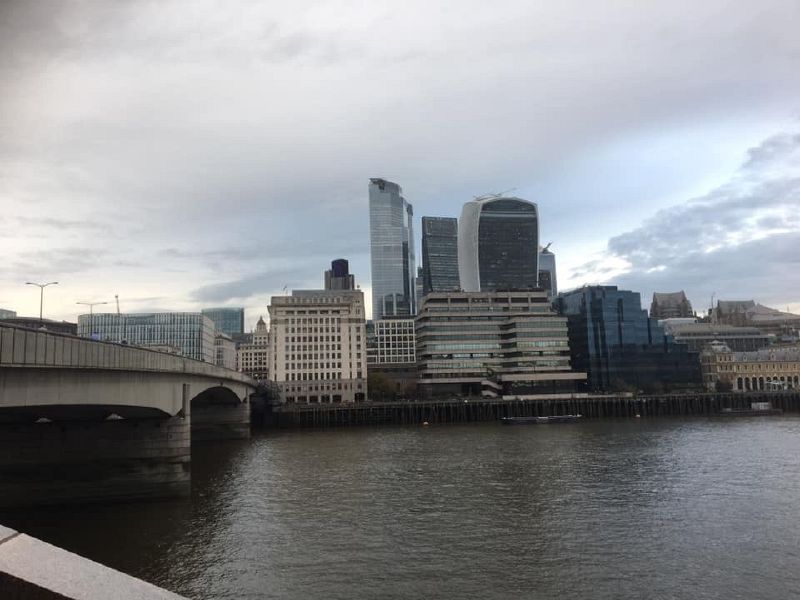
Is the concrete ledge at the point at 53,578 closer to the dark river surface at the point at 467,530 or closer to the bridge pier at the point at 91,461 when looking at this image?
the dark river surface at the point at 467,530

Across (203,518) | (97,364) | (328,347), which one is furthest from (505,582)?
(328,347)

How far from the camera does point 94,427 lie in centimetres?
3875

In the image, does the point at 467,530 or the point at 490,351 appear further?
the point at 490,351

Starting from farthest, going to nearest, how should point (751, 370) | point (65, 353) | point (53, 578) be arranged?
point (751, 370) < point (65, 353) < point (53, 578)

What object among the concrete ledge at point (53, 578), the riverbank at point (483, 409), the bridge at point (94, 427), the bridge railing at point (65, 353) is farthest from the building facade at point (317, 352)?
the concrete ledge at point (53, 578)

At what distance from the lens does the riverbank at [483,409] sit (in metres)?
127

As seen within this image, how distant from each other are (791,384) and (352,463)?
172329 millimetres

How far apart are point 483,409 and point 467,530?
103592mm

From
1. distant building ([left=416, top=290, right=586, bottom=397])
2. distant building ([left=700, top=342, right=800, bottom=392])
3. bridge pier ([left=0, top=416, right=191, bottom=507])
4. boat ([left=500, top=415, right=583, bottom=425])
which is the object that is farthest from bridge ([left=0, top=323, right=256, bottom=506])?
distant building ([left=700, top=342, right=800, bottom=392])

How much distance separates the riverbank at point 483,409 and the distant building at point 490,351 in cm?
834

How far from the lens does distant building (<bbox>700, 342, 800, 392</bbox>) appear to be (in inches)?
7259

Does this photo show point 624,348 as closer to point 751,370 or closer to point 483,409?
point 751,370

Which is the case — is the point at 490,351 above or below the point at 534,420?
above

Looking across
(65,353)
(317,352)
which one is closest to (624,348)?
(317,352)
